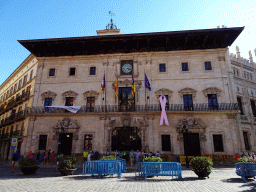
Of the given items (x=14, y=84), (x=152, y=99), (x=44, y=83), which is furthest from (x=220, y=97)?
(x=14, y=84)

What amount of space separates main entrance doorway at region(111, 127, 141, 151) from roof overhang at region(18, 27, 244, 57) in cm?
1071

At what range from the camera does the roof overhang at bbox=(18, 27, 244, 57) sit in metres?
23.2

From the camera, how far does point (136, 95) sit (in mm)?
23125

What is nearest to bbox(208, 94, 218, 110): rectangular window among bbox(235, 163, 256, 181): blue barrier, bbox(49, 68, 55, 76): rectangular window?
bbox(235, 163, 256, 181): blue barrier

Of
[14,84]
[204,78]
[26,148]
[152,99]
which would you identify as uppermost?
[14,84]

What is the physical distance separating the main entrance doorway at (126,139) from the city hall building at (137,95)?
11cm

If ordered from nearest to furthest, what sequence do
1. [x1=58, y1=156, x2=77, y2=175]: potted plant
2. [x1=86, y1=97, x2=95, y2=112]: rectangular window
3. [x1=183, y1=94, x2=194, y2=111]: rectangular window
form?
[x1=58, y1=156, x2=77, y2=175]: potted plant < [x1=183, y1=94, x2=194, y2=111]: rectangular window < [x1=86, y1=97, x2=95, y2=112]: rectangular window

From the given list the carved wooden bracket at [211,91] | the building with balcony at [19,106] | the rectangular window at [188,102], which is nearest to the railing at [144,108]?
the rectangular window at [188,102]

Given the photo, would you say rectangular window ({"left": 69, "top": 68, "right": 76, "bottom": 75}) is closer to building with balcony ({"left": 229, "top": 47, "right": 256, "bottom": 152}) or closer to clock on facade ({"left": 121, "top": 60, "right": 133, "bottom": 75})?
clock on facade ({"left": 121, "top": 60, "right": 133, "bottom": 75})

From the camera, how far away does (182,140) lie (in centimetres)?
2094

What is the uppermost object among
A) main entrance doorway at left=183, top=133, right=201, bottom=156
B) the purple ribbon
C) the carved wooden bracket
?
the carved wooden bracket

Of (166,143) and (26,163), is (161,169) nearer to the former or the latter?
(26,163)

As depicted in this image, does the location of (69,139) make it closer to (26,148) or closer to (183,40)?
(26,148)

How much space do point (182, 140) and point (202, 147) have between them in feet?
7.48
